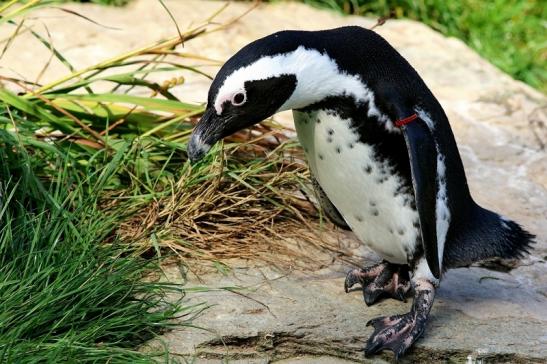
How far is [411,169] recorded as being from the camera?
9.43 ft

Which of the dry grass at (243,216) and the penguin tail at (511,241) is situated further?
the dry grass at (243,216)

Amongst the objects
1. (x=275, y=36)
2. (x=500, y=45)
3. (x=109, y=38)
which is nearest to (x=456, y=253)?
(x=275, y=36)

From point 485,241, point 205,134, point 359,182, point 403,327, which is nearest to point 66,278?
point 205,134

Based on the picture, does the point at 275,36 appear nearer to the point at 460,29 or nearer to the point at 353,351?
the point at 353,351

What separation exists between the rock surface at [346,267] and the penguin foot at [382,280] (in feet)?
0.14

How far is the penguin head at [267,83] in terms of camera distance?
8.98 ft

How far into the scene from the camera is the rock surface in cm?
302

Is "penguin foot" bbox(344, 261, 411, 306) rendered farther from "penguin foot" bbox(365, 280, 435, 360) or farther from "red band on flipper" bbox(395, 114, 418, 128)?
"red band on flipper" bbox(395, 114, 418, 128)

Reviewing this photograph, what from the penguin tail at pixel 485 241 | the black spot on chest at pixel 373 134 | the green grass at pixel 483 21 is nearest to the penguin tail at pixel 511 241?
the penguin tail at pixel 485 241

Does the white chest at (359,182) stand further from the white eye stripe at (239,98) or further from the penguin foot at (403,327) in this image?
the white eye stripe at (239,98)

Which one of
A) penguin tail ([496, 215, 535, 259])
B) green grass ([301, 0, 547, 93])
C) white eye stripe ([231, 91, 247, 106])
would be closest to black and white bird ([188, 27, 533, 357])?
white eye stripe ([231, 91, 247, 106])

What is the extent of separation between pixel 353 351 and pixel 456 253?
1.48 feet

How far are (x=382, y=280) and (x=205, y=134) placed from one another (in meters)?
0.83

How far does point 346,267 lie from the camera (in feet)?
11.6
